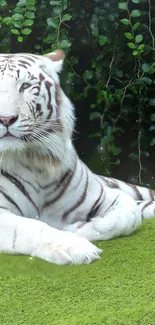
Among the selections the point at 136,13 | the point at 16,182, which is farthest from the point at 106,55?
the point at 16,182

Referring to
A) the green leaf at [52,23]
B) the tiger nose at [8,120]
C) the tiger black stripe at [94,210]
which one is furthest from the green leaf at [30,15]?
the tiger nose at [8,120]

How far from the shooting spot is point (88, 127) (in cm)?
525

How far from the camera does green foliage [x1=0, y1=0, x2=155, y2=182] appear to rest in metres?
4.73

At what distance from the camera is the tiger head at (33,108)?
2893 millimetres

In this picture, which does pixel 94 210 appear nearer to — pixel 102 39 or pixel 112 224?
pixel 112 224

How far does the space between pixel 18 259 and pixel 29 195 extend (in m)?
0.44

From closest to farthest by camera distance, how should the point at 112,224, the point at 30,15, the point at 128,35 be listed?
the point at 112,224
the point at 30,15
the point at 128,35

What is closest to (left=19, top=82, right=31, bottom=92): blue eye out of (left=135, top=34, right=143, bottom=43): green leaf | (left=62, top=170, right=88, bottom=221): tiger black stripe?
(left=62, top=170, right=88, bottom=221): tiger black stripe

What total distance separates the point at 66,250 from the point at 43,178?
1.99 feet

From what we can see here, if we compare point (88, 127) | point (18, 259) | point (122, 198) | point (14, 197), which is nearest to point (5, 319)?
point (18, 259)

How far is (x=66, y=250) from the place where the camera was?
2.64 meters

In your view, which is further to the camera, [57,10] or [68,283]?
[57,10]

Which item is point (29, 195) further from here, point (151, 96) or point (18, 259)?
point (151, 96)

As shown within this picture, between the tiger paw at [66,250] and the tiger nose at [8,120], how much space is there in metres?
0.53
